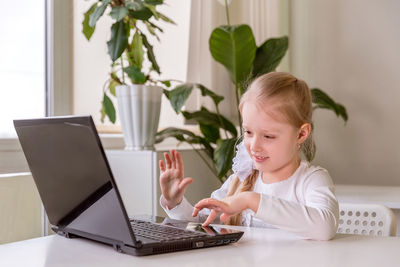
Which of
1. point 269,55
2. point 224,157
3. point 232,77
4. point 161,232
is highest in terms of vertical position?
point 269,55

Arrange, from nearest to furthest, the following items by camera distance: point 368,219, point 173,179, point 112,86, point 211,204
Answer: point 211,204 < point 173,179 < point 368,219 < point 112,86

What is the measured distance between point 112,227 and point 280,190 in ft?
1.87

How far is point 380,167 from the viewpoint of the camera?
2945 mm

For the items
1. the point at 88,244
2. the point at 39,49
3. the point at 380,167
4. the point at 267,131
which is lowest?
the point at 380,167

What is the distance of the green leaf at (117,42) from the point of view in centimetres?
217

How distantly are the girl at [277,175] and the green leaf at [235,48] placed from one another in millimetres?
1118

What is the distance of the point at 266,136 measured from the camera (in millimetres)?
1228

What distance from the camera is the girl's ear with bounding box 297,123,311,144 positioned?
1288 millimetres

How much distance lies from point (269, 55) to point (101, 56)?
0.82 m

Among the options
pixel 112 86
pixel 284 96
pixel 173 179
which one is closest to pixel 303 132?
pixel 284 96

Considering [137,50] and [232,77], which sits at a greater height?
[137,50]

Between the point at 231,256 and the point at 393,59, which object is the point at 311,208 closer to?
the point at 231,256

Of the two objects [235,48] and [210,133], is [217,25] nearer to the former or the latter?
[235,48]

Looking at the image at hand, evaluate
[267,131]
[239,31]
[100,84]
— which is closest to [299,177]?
[267,131]
